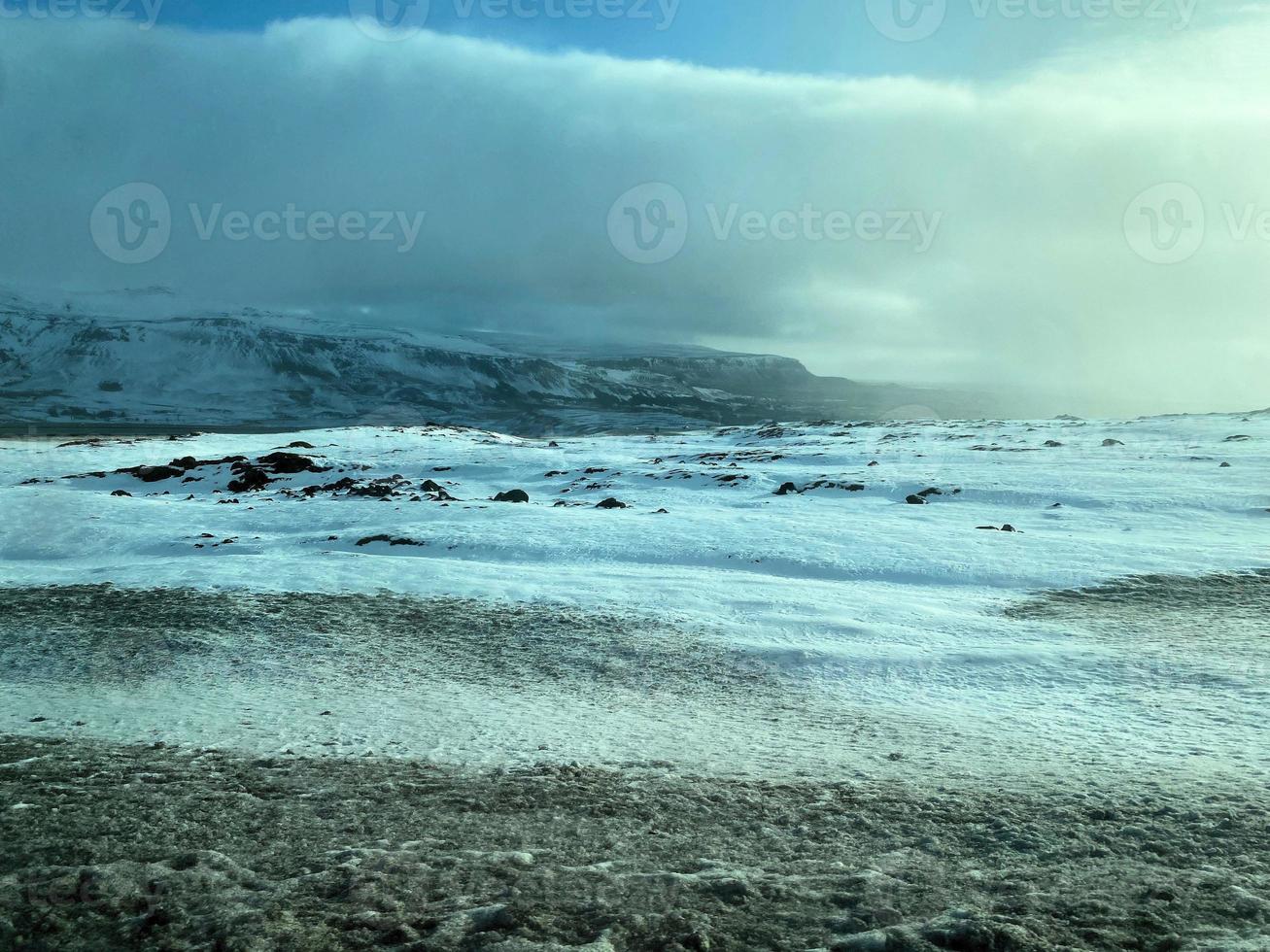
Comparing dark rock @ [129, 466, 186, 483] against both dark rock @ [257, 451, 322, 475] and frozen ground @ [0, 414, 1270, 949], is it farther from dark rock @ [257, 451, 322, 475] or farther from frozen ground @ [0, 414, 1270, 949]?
frozen ground @ [0, 414, 1270, 949]

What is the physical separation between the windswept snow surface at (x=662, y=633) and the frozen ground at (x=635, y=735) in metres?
0.07

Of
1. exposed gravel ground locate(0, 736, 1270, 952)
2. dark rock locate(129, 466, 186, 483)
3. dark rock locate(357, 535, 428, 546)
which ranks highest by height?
exposed gravel ground locate(0, 736, 1270, 952)

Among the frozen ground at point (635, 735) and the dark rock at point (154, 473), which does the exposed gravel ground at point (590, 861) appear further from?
the dark rock at point (154, 473)

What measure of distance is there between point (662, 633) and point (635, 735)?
138 inches

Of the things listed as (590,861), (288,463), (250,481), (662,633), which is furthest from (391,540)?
(288,463)

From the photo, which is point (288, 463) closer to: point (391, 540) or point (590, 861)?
point (391, 540)

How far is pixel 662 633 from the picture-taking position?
10828 mm

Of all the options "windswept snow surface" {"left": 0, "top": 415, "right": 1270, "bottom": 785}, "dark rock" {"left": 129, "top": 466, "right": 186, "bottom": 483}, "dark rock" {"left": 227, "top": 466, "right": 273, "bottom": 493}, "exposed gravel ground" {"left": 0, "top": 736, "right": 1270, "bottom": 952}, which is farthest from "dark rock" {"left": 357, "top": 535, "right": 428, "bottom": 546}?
"dark rock" {"left": 129, "top": 466, "right": 186, "bottom": 483}

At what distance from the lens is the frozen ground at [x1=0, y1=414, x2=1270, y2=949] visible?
4.40 m

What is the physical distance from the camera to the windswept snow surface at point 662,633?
713 cm

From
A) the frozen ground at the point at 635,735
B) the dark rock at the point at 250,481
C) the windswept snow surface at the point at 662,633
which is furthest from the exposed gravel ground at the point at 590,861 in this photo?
the dark rock at the point at 250,481

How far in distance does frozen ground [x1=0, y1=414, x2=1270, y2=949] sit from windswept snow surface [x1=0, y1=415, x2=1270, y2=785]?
0.07 m

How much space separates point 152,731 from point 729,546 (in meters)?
11.4

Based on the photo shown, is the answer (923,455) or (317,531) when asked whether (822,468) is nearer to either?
(923,455)
